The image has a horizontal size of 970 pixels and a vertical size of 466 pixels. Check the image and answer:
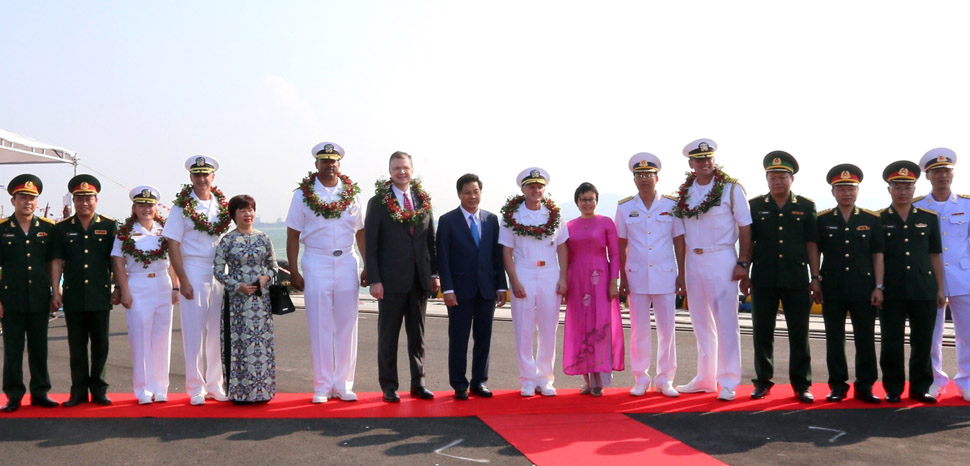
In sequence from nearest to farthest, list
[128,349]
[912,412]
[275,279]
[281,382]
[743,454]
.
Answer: [743,454] → [912,412] → [275,279] → [281,382] → [128,349]

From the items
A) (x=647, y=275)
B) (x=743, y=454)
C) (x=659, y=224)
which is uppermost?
(x=659, y=224)

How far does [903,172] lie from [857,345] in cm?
147

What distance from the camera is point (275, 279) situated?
20.6 feet

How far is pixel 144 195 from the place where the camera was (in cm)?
628

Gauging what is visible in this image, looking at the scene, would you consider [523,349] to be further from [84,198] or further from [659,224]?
[84,198]

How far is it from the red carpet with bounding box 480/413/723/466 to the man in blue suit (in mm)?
825

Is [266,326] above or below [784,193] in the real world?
below

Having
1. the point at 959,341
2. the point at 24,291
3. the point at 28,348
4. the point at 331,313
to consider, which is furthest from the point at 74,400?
the point at 959,341

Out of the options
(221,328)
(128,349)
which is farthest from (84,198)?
(128,349)

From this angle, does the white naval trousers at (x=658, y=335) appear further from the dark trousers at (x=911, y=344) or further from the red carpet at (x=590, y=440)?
the dark trousers at (x=911, y=344)

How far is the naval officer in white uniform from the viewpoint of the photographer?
6.12m

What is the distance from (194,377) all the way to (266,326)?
0.70m

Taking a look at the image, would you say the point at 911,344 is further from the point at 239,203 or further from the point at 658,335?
the point at 239,203

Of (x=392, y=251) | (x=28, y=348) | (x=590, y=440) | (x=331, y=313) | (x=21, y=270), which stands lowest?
(x=590, y=440)
